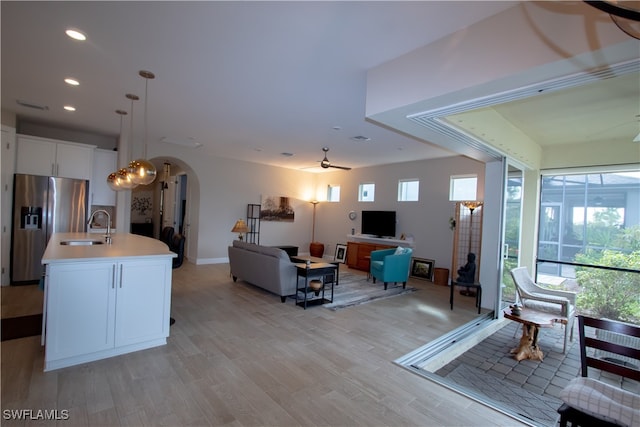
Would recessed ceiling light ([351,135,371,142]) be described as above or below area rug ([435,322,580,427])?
above

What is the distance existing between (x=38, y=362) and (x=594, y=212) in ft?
25.2

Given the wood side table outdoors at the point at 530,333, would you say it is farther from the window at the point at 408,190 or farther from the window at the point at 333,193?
the window at the point at 333,193

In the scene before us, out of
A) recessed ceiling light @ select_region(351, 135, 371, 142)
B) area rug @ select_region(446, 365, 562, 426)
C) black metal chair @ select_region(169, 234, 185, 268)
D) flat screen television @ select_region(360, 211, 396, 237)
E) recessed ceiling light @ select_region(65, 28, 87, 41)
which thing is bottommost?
area rug @ select_region(446, 365, 562, 426)

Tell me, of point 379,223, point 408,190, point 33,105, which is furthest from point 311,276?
point 33,105

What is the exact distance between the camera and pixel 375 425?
210 cm

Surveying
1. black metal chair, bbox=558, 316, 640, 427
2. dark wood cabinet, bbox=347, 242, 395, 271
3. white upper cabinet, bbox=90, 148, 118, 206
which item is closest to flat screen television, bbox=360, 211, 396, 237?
dark wood cabinet, bbox=347, 242, 395, 271

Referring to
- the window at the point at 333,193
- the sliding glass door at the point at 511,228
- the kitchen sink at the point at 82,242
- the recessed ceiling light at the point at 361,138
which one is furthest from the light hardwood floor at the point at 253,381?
the window at the point at 333,193

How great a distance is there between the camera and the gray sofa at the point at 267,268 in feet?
15.8

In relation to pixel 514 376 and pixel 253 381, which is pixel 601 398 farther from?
pixel 253 381

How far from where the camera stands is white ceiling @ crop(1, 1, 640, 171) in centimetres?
224

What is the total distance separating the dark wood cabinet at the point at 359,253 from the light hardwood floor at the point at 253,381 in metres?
3.94

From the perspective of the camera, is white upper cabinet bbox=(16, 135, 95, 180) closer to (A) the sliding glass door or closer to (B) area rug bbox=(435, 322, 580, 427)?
(B) area rug bbox=(435, 322, 580, 427)

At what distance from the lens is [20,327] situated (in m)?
3.40

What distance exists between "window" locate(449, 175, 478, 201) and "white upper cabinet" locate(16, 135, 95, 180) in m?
7.66
